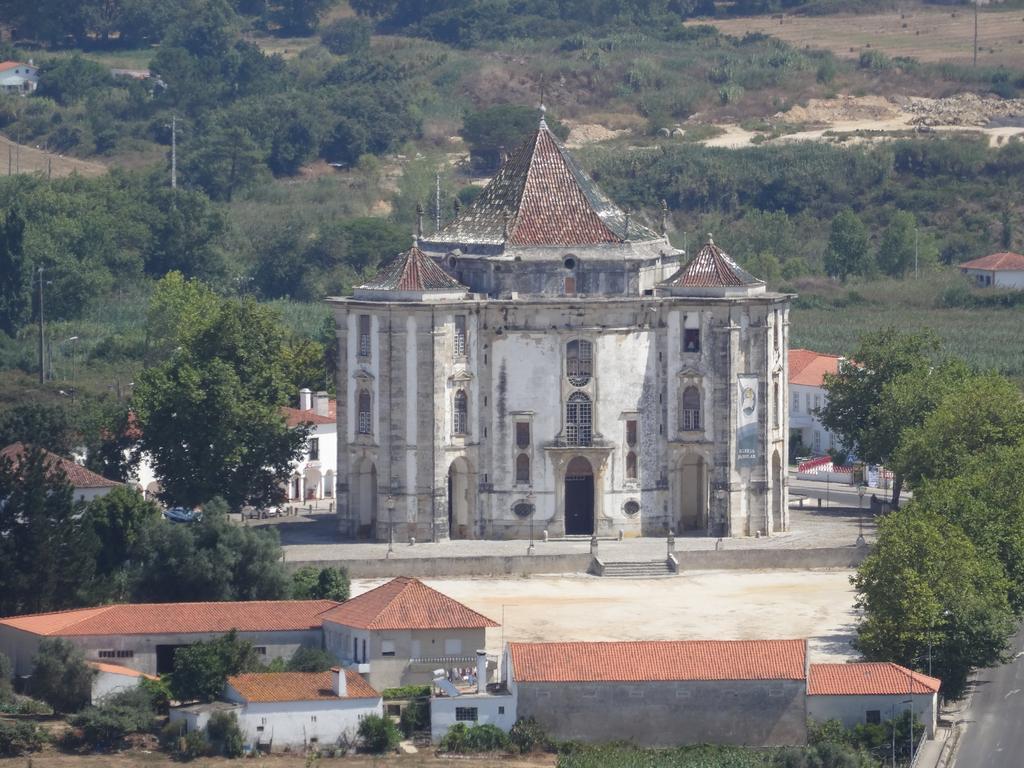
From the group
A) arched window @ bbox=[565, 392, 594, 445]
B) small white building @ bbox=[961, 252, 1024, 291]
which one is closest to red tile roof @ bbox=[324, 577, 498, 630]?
arched window @ bbox=[565, 392, 594, 445]

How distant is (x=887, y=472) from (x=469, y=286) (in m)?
23.2

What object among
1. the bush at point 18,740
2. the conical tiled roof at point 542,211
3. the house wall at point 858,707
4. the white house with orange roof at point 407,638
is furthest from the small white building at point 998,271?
the bush at point 18,740

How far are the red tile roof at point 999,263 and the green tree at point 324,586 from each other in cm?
8494

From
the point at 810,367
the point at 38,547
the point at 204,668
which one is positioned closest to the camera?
the point at 204,668

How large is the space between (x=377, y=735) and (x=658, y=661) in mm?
8188

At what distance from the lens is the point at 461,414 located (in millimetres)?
119375

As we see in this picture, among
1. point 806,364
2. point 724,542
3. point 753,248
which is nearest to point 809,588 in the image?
point 724,542

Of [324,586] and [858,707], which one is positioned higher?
[324,586]

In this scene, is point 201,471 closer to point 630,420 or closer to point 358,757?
point 630,420

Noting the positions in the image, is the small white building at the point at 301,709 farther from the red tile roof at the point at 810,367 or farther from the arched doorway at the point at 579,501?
the red tile roof at the point at 810,367

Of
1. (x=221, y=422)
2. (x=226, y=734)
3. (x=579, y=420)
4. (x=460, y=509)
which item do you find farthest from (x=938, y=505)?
(x=221, y=422)

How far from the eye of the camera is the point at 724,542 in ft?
392

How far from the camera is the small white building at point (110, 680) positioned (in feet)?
323

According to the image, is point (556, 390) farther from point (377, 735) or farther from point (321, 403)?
point (377, 735)
